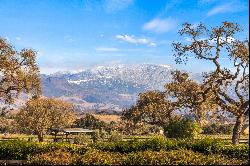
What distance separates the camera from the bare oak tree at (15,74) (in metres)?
53.8

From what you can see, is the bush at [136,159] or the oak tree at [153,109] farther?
the oak tree at [153,109]

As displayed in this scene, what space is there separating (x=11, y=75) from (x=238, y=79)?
27.3 meters

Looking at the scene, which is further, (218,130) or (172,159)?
(218,130)

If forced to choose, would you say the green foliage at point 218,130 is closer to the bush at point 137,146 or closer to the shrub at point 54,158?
the bush at point 137,146

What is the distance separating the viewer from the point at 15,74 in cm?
5462

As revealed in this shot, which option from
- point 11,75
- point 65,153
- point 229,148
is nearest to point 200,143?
point 229,148

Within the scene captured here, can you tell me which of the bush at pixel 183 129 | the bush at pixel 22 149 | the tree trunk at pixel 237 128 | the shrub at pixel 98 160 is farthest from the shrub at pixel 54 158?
the bush at pixel 183 129

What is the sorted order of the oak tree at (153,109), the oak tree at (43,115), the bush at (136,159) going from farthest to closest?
the oak tree at (43,115) < the oak tree at (153,109) < the bush at (136,159)

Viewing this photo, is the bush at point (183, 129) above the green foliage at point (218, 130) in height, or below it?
above

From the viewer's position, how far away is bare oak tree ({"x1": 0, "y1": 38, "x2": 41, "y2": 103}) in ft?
176

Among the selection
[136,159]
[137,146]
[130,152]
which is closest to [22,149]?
[130,152]

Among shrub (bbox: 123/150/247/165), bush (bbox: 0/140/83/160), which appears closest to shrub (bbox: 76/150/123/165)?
shrub (bbox: 123/150/247/165)

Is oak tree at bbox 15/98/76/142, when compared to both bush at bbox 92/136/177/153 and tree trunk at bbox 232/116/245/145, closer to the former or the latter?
tree trunk at bbox 232/116/245/145

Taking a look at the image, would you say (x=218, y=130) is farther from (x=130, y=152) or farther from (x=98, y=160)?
(x=98, y=160)
